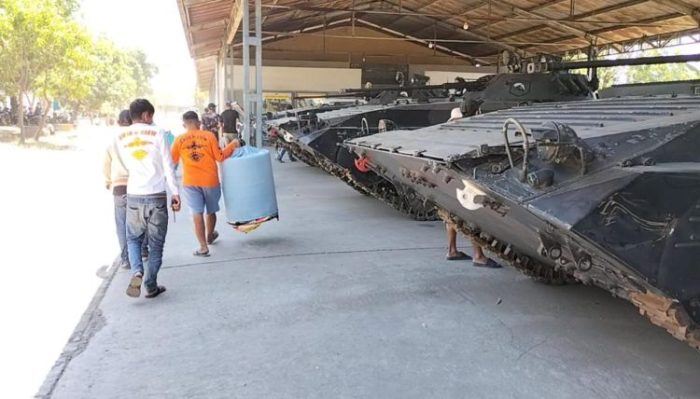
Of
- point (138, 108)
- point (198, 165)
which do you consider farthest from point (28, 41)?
point (138, 108)

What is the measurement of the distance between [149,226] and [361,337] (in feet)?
5.68

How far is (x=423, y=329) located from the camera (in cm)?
Answer: 395

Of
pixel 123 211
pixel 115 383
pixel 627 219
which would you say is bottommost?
pixel 115 383

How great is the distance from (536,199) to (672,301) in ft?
2.26

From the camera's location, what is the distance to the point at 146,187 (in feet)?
14.5

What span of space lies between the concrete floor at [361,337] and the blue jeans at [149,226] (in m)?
0.25

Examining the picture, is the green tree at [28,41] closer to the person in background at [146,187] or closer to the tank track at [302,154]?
the tank track at [302,154]

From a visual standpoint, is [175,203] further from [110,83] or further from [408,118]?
[110,83]

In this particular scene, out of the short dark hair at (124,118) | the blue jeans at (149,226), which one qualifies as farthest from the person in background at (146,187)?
the short dark hair at (124,118)

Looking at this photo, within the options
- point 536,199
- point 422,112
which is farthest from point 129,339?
point 422,112

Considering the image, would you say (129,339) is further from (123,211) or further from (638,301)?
(638,301)

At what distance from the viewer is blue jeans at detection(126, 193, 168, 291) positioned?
4445 mm

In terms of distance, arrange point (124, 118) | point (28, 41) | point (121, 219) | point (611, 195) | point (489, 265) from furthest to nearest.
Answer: point (28, 41) → point (124, 118) → point (489, 265) → point (121, 219) → point (611, 195)

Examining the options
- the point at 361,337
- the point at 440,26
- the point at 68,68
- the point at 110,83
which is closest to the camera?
the point at 361,337
